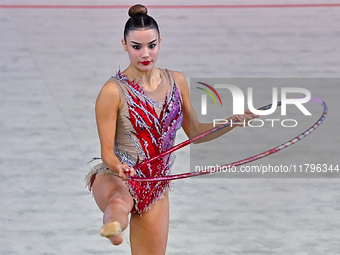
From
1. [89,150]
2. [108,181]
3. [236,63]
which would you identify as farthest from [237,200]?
[236,63]

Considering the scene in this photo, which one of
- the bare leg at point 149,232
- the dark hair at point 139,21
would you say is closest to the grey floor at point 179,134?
the bare leg at point 149,232

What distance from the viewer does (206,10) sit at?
23.3ft

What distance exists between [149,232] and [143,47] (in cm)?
84

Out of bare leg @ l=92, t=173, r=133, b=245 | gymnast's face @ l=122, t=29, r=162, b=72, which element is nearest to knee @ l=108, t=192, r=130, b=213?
bare leg @ l=92, t=173, r=133, b=245

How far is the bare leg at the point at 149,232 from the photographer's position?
9.35 ft

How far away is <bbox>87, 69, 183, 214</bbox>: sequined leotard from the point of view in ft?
9.06

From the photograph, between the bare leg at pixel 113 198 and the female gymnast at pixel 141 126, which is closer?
the bare leg at pixel 113 198

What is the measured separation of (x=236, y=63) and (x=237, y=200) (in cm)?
207

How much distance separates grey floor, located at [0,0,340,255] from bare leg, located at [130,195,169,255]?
2.49 feet

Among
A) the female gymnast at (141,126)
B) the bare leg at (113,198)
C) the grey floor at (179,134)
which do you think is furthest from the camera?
the grey floor at (179,134)

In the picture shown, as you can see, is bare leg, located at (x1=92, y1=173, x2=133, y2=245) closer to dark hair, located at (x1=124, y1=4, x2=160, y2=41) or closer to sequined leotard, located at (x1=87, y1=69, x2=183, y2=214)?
sequined leotard, located at (x1=87, y1=69, x2=183, y2=214)

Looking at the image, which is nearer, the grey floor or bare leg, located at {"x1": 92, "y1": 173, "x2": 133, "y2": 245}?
bare leg, located at {"x1": 92, "y1": 173, "x2": 133, "y2": 245}

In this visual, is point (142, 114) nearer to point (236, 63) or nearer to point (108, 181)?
point (108, 181)

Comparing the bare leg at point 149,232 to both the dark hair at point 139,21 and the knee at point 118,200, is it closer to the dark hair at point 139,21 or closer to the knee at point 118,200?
the knee at point 118,200
